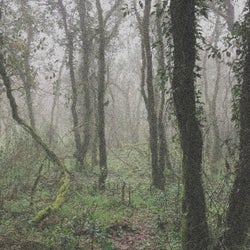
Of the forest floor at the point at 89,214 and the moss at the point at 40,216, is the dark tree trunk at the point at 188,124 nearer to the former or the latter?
the forest floor at the point at 89,214

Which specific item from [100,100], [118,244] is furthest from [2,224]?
[100,100]

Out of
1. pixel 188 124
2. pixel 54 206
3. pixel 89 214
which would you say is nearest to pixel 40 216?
pixel 54 206

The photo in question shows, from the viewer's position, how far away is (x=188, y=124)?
631cm

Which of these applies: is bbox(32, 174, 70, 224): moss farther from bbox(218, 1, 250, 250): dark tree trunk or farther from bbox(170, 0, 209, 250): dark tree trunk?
bbox(218, 1, 250, 250): dark tree trunk

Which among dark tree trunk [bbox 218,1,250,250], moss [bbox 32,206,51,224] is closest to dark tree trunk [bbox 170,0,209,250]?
dark tree trunk [bbox 218,1,250,250]

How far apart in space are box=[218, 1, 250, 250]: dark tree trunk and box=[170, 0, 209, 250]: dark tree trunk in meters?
0.46

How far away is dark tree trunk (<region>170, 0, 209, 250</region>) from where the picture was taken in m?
6.07

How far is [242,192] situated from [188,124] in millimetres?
1517

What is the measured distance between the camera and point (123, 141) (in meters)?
32.2

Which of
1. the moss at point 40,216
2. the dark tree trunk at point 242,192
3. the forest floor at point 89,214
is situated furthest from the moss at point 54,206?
the dark tree trunk at point 242,192

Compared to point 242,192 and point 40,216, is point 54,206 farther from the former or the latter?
point 242,192

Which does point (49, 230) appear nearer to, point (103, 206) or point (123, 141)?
point (103, 206)

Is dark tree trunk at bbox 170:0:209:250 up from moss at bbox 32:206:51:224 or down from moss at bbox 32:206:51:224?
A: up

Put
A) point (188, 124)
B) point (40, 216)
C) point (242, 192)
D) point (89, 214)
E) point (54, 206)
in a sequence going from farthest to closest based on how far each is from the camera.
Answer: point (54, 206) < point (40, 216) < point (89, 214) < point (242, 192) < point (188, 124)
